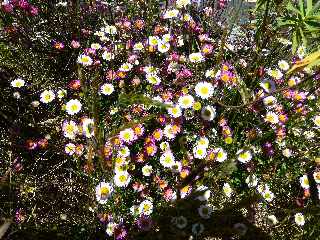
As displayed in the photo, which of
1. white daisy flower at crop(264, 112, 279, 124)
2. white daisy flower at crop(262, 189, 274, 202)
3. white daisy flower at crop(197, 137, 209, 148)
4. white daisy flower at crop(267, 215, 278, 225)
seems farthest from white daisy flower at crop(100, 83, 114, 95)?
white daisy flower at crop(267, 215, 278, 225)

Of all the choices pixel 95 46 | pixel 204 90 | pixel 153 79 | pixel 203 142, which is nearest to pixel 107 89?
pixel 153 79

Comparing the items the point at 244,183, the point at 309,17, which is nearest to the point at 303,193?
the point at 244,183

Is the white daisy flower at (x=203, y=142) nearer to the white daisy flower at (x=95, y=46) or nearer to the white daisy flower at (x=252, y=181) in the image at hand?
the white daisy flower at (x=252, y=181)

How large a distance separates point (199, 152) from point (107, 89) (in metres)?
0.88

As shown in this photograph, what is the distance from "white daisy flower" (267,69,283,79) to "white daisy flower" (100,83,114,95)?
125cm

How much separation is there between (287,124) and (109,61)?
1509 mm

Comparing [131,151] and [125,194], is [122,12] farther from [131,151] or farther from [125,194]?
[125,194]

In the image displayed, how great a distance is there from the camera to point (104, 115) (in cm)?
301

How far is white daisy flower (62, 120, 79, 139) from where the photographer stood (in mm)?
2719

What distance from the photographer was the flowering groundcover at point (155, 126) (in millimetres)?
2428

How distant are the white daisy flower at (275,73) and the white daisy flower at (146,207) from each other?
144 centimetres

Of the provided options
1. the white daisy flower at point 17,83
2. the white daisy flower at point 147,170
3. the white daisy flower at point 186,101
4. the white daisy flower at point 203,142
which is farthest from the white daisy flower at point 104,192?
the white daisy flower at point 17,83

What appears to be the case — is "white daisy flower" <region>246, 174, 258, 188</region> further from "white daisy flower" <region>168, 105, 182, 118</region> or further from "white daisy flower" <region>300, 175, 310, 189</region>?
"white daisy flower" <region>168, 105, 182, 118</region>

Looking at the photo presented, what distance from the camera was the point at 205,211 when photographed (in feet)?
8.13
